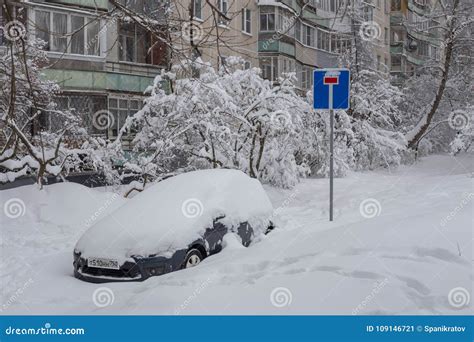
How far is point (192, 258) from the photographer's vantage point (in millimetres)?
7906

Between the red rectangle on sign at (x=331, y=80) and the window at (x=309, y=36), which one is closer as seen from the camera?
the red rectangle on sign at (x=331, y=80)

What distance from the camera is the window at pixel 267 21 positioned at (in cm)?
3553

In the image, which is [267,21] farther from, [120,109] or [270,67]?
[120,109]

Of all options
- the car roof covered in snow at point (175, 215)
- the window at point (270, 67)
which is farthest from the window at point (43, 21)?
the car roof covered in snow at point (175, 215)

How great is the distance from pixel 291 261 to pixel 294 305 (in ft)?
4.14

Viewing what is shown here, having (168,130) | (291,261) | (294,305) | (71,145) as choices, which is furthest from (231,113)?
(294,305)

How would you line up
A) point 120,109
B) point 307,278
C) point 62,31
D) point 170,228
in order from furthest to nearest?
1. point 120,109
2. point 62,31
3. point 170,228
4. point 307,278

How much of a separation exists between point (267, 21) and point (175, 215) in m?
29.1

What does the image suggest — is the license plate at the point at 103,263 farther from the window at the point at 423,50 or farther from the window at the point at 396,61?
the window at the point at 423,50

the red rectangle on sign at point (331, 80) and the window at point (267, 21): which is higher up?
the window at point (267, 21)

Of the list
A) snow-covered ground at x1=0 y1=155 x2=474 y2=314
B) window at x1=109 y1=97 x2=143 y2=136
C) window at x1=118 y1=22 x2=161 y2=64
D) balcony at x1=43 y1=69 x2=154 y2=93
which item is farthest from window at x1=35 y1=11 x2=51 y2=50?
snow-covered ground at x1=0 y1=155 x2=474 y2=314

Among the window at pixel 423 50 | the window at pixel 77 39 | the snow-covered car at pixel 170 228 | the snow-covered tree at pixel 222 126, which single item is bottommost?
the snow-covered car at pixel 170 228

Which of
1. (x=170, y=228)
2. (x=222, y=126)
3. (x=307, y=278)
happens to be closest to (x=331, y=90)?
(x=170, y=228)

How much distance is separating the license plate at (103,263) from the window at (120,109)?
19.0 m
